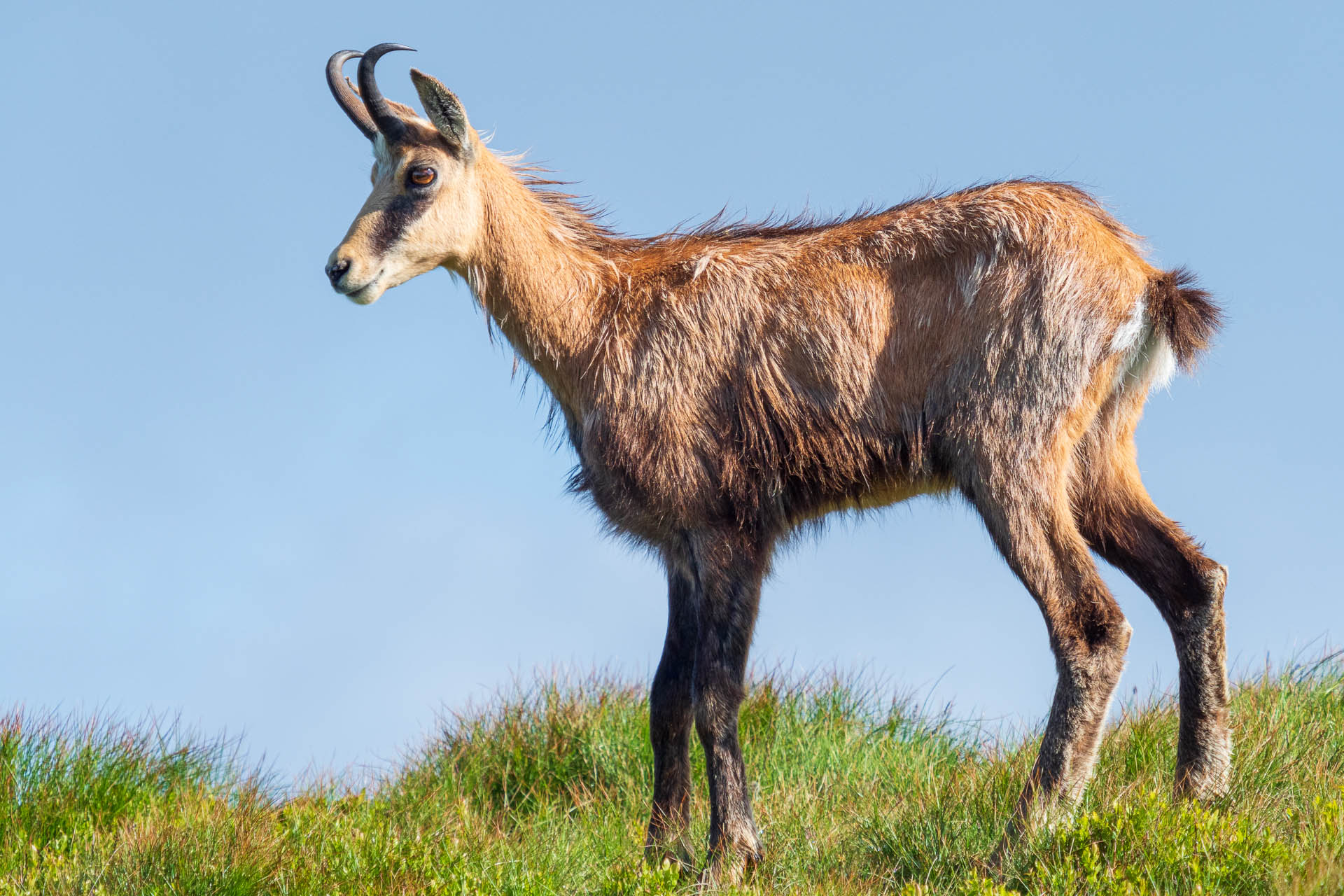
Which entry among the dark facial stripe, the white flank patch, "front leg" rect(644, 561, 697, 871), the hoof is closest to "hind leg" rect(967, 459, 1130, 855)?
the white flank patch

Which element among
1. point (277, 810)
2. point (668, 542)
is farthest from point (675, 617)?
point (277, 810)

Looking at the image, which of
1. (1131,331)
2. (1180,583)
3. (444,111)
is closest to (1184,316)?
(1131,331)

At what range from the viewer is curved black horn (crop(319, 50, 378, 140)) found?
22.1ft

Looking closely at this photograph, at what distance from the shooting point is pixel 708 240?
6.66m

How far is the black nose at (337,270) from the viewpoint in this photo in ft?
19.9

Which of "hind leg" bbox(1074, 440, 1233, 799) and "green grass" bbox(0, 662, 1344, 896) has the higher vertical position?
"hind leg" bbox(1074, 440, 1233, 799)

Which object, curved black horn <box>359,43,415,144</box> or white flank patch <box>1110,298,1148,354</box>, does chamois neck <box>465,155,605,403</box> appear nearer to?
curved black horn <box>359,43,415,144</box>

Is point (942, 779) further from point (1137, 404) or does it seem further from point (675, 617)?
point (1137, 404)

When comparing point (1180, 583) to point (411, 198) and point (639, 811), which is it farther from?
point (411, 198)

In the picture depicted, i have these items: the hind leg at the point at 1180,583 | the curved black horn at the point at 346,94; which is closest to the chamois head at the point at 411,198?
the curved black horn at the point at 346,94

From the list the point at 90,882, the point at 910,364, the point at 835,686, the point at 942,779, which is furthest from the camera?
the point at 835,686

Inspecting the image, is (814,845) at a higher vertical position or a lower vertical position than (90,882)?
higher

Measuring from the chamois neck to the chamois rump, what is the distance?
0.01 m

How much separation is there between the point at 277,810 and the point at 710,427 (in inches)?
109
